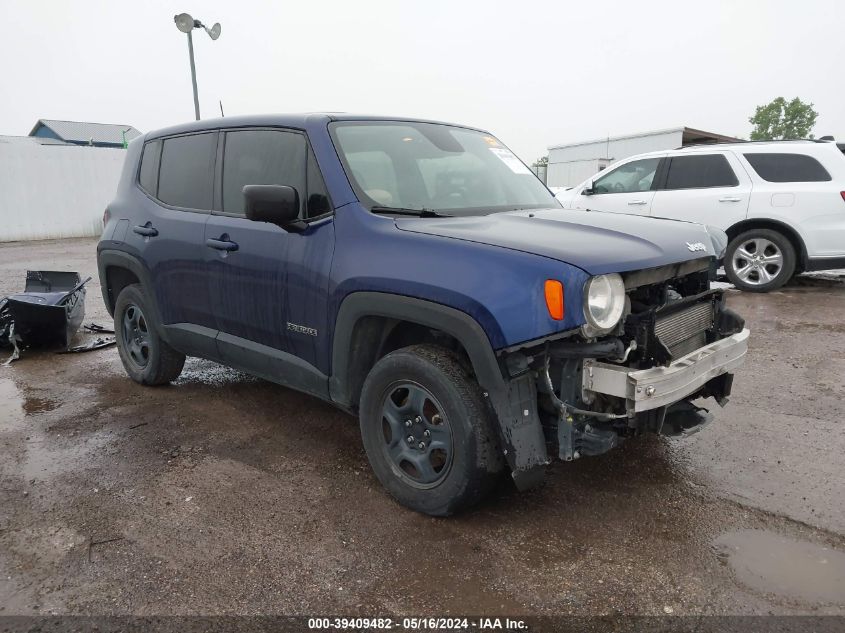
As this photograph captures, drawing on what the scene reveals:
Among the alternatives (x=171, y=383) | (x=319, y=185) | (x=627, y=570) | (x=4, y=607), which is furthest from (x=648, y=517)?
(x=171, y=383)

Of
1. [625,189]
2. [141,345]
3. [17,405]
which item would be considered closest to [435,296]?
[141,345]

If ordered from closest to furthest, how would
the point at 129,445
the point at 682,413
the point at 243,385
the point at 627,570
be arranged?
the point at 627,570, the point at 682,413, the point at 129,445, the point at 243,385

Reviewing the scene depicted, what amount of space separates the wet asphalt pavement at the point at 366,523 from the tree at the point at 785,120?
200 feet

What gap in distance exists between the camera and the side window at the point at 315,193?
3.32 meters

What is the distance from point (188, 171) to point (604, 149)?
725 inches

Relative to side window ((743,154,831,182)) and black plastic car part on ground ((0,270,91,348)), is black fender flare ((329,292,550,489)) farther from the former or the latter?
Answer: side window ((743,154,831,182))

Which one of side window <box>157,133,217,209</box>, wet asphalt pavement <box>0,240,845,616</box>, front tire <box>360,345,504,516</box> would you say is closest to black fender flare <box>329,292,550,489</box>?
front tire <box>360,345,504,516</box>

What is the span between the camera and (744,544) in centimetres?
278

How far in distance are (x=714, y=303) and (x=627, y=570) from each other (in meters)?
1.53

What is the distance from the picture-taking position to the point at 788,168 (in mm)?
8086

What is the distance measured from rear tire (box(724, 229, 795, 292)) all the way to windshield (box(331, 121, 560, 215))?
524 cm

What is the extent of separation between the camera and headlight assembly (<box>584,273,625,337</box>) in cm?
254

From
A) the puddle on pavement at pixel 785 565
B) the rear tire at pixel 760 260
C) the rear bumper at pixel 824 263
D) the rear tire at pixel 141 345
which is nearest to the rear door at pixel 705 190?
the rear tire at pixel 760 260

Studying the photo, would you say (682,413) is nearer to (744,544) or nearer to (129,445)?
(744,544)
